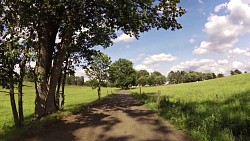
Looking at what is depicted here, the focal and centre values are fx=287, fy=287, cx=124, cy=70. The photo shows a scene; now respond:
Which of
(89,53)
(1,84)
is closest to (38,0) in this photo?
(1,84)

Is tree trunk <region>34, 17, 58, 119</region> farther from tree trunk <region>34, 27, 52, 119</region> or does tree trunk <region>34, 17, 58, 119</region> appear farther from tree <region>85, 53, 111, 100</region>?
tree <region>85, 53, 111, 100</region>

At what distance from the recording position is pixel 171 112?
16.2 m

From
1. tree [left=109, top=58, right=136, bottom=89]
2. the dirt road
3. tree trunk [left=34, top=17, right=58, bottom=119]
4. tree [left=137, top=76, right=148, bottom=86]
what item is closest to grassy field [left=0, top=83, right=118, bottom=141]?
tree trunk [left=34, top=17, right=58, bottom=119]

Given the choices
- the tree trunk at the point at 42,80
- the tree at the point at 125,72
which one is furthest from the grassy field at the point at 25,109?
the tree at the point at 125,72

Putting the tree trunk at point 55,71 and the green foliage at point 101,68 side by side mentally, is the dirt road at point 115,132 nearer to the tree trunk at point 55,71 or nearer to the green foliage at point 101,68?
the tree trunk at point 55,71

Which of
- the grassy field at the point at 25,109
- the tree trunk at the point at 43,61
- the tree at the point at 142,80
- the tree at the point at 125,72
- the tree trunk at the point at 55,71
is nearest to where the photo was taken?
the grassy field at the point at 25,109

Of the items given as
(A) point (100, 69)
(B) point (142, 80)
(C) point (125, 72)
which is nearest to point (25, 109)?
(A) point (100, 69)

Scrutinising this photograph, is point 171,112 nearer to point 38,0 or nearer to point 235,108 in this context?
point 235,108

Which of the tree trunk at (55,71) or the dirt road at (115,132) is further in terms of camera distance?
the tree trunk at (55,71)

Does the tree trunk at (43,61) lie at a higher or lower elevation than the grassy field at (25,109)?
higher

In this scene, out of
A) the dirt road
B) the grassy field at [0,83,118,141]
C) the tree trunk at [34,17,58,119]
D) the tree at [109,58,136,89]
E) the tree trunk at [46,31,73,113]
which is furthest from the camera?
the tree at [109,58,136,89]

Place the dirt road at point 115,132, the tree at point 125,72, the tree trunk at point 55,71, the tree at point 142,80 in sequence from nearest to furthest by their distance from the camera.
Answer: the dirt road at point 115,132 → the tree trunk at point 55,71 → the tree at point 125,72 → the tree at point 142,80

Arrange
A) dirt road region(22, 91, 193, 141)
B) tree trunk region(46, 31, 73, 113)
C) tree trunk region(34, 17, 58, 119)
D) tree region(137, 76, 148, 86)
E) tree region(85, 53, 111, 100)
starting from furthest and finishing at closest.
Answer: tree region(137, 76, 148, 86) < tree region(85, 53, 111, 100) < tree trunk region(46, 31, 73, 113) < tree trunk region(34, 17, 58, 119) < dirt road region(22, 91, 193, 141)

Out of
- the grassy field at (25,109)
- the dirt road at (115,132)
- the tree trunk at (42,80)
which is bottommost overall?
the grassy field at (25,109)
